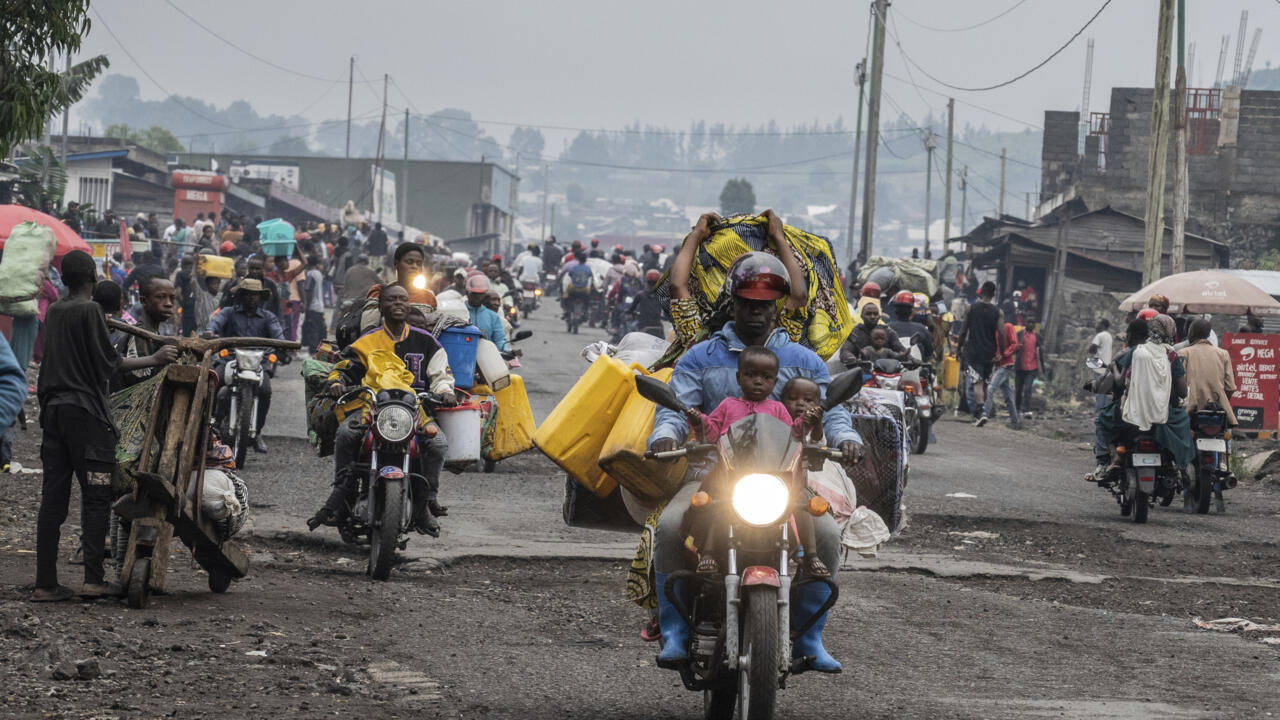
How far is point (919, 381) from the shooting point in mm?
17625

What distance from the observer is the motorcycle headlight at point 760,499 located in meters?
5.55

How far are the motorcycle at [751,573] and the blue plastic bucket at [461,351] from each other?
192 inches

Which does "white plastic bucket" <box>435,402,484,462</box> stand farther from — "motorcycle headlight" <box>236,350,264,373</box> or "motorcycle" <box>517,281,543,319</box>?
"motorcycle" <box>517,281,543,319</box>

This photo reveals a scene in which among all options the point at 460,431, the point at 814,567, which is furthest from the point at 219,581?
the point at 814,567

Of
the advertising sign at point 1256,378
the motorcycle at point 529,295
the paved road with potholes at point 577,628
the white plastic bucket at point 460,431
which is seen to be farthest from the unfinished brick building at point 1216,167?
the white plastic bucket at point 460,431

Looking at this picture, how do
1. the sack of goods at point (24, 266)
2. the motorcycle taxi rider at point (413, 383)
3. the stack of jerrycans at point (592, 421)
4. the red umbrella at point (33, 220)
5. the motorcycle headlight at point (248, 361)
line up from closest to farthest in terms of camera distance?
the stack of jerrycans at point (592, 421) < the motorcycle taxi rider at point (413, 383) < the motorcycle headlight at point (248, 361) < the sack of goods at point (24, 266) < the red umbrella at point (33, 220)

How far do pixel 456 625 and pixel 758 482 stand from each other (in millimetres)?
3058

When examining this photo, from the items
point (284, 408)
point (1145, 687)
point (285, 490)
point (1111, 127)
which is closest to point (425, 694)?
point (1145, 687)

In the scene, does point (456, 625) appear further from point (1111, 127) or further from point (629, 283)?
point (1111, 127)

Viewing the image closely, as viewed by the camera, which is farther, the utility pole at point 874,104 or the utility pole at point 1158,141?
the utility pole at point 874,104

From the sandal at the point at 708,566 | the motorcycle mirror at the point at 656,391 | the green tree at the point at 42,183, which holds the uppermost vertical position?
the green tree at the point at 42,183

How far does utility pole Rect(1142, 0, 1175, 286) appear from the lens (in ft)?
78.7

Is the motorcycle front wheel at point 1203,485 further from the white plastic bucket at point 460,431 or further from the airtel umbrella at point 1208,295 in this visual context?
the white plastic bucket at point 460,431

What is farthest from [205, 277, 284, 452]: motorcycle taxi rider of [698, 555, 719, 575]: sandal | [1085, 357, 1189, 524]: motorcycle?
[698, 555, 719, 575]: sandal
